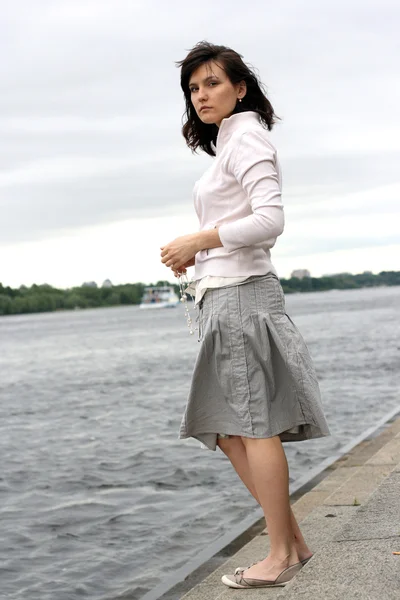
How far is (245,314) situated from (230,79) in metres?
0.83

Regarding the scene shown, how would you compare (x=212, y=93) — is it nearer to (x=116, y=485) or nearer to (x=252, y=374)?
(x=252, y=374)

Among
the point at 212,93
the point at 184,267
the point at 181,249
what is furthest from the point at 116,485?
the point at 212,93

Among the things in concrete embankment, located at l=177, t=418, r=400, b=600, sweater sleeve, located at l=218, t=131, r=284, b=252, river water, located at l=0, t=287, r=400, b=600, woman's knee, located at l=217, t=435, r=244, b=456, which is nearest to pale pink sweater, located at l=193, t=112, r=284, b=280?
sweater sleeve, located at l=218, t=131, r=284, b=252

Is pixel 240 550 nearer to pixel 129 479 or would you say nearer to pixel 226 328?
pixel 226 328

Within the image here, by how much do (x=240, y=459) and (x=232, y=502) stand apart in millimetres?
3630

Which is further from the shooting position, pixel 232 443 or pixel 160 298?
pixel 160 298

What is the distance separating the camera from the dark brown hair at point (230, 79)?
10.3ft

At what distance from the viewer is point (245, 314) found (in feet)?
10.1

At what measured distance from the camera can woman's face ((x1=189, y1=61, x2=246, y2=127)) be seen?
3.12 meters

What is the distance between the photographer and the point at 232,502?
264 inches

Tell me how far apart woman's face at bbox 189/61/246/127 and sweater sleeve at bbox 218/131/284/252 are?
0.63 ft

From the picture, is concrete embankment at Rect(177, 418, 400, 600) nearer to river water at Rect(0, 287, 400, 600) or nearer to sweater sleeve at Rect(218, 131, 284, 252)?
river water at Rect(0, 287, 400, 600)

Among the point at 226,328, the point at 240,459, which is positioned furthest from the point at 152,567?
the point at 226,328

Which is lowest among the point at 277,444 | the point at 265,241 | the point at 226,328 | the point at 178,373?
the point at 178,373
